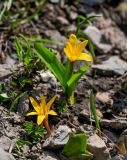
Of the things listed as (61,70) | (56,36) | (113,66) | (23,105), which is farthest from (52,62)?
(56,36)

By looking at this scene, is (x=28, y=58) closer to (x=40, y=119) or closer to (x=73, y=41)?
(x=73, y=41)

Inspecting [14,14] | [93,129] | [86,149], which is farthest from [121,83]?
[14,14]

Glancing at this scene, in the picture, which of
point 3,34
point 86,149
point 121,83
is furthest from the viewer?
point 3,34

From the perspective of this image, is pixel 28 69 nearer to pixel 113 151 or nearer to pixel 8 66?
pixel 8 66

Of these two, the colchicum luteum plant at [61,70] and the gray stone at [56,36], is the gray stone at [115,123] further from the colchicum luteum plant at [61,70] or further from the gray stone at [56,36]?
the gray stone at [56,36]

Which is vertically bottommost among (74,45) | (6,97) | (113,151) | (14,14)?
(113,151)

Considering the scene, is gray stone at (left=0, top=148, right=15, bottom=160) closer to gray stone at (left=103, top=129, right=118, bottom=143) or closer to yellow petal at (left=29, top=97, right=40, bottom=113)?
yellow petal at (left=29, top=97, right=40, bottom=113)
